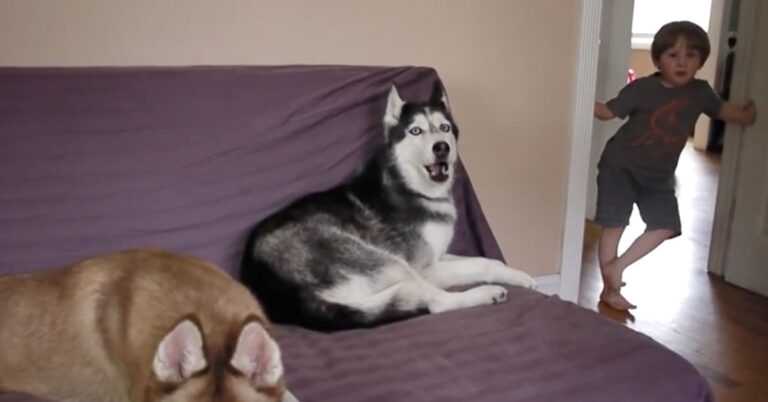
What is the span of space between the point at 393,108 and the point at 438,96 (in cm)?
17

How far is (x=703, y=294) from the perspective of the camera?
301cm

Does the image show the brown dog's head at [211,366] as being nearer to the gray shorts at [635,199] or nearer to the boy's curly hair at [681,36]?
the gray shorts at [635,199]

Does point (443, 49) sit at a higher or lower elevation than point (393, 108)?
higher

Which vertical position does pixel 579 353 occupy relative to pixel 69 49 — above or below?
below

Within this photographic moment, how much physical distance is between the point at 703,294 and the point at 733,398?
940 mm

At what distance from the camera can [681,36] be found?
9.10 ft

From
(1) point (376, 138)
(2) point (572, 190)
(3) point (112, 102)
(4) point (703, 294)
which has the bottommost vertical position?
(4) point (703, 294)

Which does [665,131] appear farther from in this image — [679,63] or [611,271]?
[611,271]

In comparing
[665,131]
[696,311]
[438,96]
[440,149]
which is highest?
[438,96]

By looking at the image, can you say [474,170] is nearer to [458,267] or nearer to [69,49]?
[458,267]

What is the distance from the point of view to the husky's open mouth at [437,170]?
184cm

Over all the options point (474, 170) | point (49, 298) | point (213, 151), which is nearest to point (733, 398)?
point (474, 170)

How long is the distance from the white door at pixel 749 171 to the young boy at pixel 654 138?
3.8 inches

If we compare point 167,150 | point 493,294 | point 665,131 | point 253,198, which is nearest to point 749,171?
point 665,131
